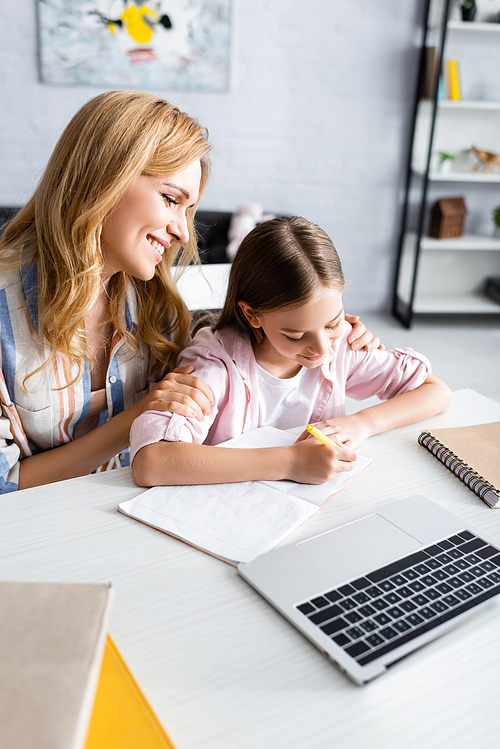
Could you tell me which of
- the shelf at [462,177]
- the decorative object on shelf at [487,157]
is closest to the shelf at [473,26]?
the decorative object on shelf at [487,157]

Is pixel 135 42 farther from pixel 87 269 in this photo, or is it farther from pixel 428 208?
pixel 87 269

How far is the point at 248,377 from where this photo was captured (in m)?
1.13

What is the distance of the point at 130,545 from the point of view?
2.42 feet

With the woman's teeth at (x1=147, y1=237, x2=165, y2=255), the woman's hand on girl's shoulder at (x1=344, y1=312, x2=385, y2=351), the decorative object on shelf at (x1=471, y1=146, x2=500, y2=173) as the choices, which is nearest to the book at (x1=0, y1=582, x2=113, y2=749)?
the woman's teeth at (x1=147, y1=237, x2=165, y2=255)

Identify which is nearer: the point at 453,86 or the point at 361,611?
the point at 361,611

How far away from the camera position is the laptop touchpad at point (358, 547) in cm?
69

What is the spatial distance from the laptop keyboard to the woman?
16.1 inches

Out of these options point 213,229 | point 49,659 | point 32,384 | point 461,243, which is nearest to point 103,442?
point 32,384

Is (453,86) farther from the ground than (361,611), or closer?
farther from the ground

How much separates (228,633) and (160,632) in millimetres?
69

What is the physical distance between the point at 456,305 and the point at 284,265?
2.90 meters

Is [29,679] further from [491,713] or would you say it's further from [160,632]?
[491,713]

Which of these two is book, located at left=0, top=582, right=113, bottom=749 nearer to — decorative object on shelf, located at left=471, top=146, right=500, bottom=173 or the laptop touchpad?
the laptop touchpad

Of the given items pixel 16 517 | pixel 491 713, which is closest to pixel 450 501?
pixel 491 713
